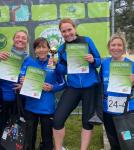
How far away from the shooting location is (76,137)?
24.1 ft

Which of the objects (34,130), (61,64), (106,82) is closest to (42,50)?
(61,64)

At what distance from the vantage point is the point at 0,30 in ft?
25.6

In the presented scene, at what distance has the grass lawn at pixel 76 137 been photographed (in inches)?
269

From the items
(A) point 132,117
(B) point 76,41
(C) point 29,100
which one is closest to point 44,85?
(C) point 29,100

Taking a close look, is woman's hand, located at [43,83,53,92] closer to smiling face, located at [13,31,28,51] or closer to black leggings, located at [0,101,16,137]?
black leggings, located at [0,101,16,137]

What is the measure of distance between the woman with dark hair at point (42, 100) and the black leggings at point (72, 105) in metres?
0.13

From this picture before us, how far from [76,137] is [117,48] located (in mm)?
2460

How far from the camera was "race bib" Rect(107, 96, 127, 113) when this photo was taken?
5305mm

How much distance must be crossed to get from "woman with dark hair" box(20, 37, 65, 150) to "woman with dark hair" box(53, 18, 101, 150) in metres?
0.11

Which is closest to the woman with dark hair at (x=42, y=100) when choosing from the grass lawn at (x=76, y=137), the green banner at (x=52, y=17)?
the grass lawn at (x=76, y=137)

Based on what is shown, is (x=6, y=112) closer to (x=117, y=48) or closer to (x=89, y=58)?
(x=89, y=58)

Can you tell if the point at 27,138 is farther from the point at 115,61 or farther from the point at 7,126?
the point at 115,61

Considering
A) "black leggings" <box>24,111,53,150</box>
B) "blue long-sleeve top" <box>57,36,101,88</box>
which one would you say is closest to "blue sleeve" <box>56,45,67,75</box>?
"blue long-sleeve top" <box>57,36,101,88</box>

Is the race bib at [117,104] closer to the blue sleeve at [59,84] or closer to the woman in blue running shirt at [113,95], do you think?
the woman in blue running shirt at [113,95]
